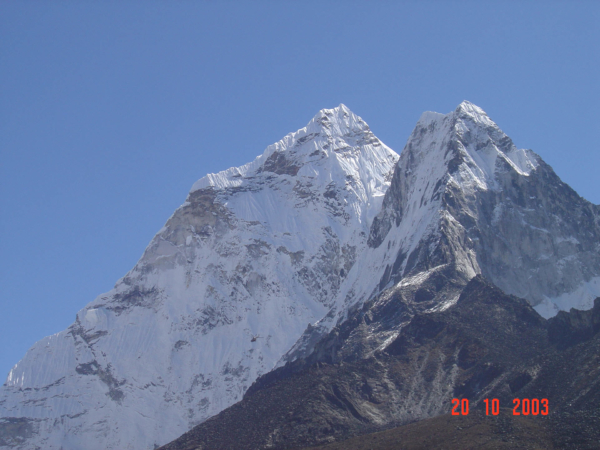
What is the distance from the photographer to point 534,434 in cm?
10956

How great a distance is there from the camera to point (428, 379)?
147875mm

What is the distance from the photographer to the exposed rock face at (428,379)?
133m

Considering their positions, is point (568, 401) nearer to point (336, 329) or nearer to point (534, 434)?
point (534, 434)

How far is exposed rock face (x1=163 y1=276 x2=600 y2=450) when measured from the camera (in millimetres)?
133125

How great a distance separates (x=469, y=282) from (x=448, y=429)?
184 feet

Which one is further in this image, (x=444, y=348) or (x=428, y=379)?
(x=444, y=348)
